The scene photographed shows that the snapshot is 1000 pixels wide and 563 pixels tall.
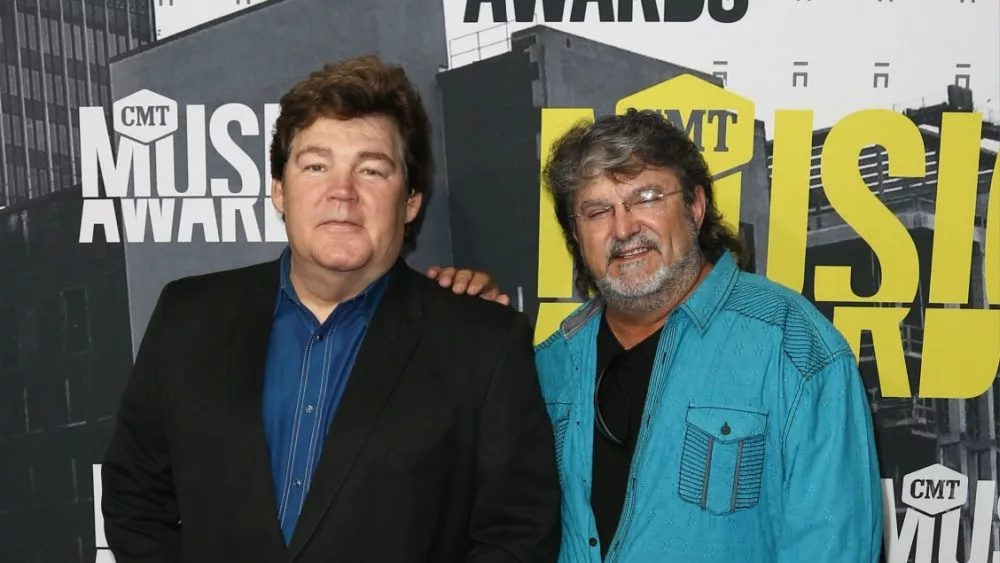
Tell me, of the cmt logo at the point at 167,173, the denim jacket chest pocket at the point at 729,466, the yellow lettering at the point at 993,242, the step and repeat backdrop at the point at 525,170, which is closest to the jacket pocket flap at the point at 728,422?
the denim jacket chest pocket at the point at 729,466

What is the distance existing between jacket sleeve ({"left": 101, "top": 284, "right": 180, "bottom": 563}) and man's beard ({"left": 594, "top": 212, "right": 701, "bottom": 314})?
885 millimetres

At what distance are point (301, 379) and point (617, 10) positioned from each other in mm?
1574

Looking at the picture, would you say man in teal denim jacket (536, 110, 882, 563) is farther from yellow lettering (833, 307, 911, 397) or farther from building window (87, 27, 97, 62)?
building window (87, 27, 97, 62)

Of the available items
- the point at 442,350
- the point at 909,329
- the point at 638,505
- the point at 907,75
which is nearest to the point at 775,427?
the point at 638,505

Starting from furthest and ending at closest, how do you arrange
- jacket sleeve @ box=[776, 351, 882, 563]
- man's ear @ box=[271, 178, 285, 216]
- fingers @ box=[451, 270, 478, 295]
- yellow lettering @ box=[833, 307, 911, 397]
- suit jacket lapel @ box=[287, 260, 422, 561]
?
yellow lettering @ box=[833, 307, 911, 397] → fingers @ box=[451, 270, 478, 295] → man's ear @ box=[271, 178, 285, 216] → jacket sleeve @ box=[776, 351, 882, 563] → suit jacket lapel @ box=[287, 260, 422, 561]

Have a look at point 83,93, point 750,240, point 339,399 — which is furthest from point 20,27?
point 750,240

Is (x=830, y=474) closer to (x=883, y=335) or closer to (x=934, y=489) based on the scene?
(x=883, y=335)

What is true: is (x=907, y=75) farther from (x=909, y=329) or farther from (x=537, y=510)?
(x=537, y=510)

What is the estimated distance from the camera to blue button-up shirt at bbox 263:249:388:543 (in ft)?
5.42

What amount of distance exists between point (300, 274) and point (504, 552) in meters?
0.63

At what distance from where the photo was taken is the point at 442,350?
175cm

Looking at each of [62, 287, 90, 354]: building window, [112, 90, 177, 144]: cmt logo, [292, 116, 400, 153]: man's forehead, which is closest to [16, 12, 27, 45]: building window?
[112, 90, 177, 144]: cmt logo

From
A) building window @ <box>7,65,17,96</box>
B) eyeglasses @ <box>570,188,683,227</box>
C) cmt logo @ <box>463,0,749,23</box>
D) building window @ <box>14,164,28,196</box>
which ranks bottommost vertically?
eyeglasses @ <box>570,188,683,227</box>

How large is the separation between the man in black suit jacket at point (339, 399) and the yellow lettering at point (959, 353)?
1.46 metres
